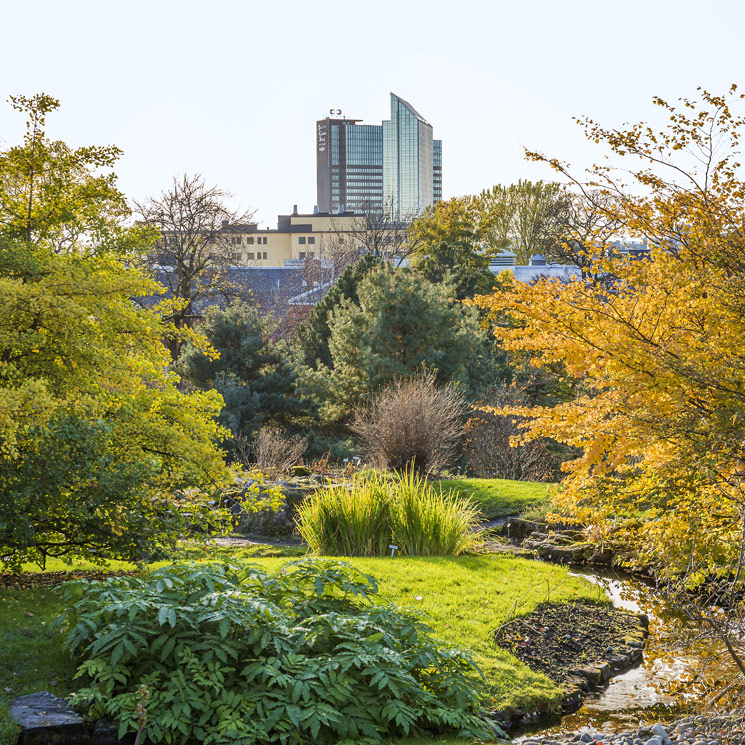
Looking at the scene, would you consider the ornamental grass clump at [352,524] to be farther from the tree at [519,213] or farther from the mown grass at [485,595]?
the tree at [519,213]

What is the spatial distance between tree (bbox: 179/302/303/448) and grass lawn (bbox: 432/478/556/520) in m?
6.34

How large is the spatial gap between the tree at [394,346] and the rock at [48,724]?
47.6 ft

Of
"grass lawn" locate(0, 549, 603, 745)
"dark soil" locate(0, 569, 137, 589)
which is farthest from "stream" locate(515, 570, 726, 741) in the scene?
"dark soil" locate(0, 569, 137, 589)

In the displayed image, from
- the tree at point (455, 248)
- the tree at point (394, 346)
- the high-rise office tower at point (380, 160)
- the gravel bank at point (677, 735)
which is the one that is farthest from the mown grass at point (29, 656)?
the high-rise office tower at point (380, 160)

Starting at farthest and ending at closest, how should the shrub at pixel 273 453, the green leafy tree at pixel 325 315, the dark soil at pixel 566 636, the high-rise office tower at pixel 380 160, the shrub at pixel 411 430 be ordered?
the high-rise office tower at pixel 380 160
the green leafy tree at pixel 325 315
the shrub at pixel 273 453
the shrub at pixel 411 430
the dark soil at pixel 566 636

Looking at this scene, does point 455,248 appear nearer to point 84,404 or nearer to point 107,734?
point 84,404

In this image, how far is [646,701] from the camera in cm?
623

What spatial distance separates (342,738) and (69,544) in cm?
294

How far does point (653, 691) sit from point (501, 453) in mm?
10306

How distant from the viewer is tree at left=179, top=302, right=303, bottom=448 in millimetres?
18953

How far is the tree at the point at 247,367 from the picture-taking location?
1895cm

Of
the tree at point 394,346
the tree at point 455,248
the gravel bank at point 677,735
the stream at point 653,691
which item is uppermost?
the tree at point 455,248

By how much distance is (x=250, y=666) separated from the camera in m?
4.47

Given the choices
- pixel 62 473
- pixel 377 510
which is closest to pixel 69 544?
pixel 62 473
